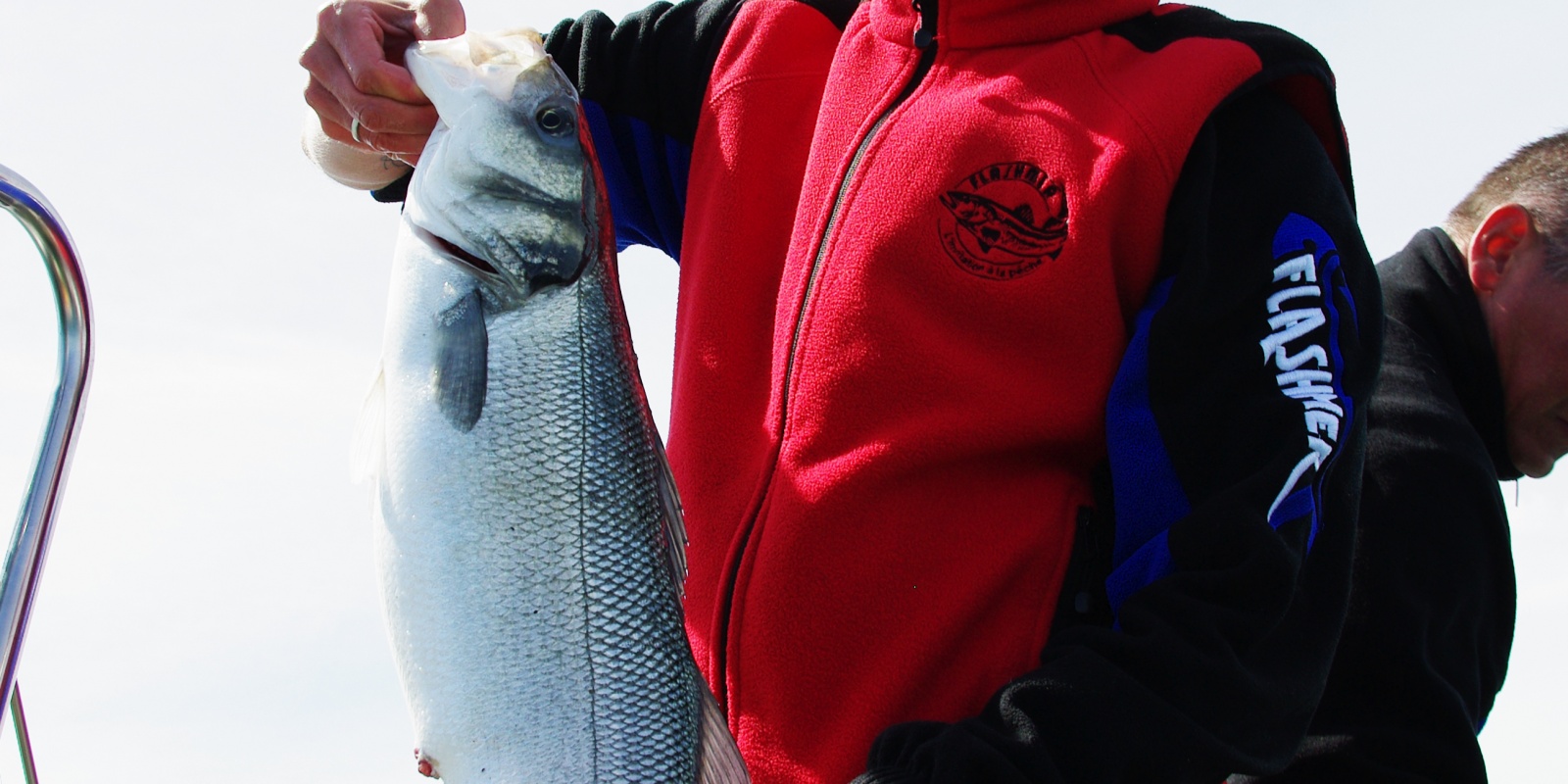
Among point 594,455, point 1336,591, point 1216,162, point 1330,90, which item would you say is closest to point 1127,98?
point 1216,162

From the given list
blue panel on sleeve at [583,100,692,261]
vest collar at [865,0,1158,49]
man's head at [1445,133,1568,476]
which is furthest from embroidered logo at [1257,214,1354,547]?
man's head at [1445,133,1568,476]

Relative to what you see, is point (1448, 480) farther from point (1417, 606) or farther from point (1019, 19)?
point (1019, 19)

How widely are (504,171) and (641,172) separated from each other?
67 centimetres

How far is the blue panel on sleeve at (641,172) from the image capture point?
9.29ft

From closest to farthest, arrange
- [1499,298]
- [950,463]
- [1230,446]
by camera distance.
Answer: [1230,446], [950,463], [1499,298]

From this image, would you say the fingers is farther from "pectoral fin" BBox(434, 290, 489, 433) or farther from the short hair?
the short hair

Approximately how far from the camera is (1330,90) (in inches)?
89.7

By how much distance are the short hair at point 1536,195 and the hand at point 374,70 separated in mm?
3045

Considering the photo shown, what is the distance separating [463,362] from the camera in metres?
2.03

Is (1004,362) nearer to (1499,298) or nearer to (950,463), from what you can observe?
(950,463)

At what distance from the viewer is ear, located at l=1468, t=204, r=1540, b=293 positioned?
3.74 m

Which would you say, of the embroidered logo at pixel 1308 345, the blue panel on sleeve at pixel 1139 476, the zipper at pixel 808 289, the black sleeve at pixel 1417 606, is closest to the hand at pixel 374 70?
the zipper at pixel 808 289

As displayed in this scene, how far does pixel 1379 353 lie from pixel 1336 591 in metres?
0.40

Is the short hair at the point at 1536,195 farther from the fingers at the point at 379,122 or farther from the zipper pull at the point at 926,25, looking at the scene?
the fingers at the point at 379,122
